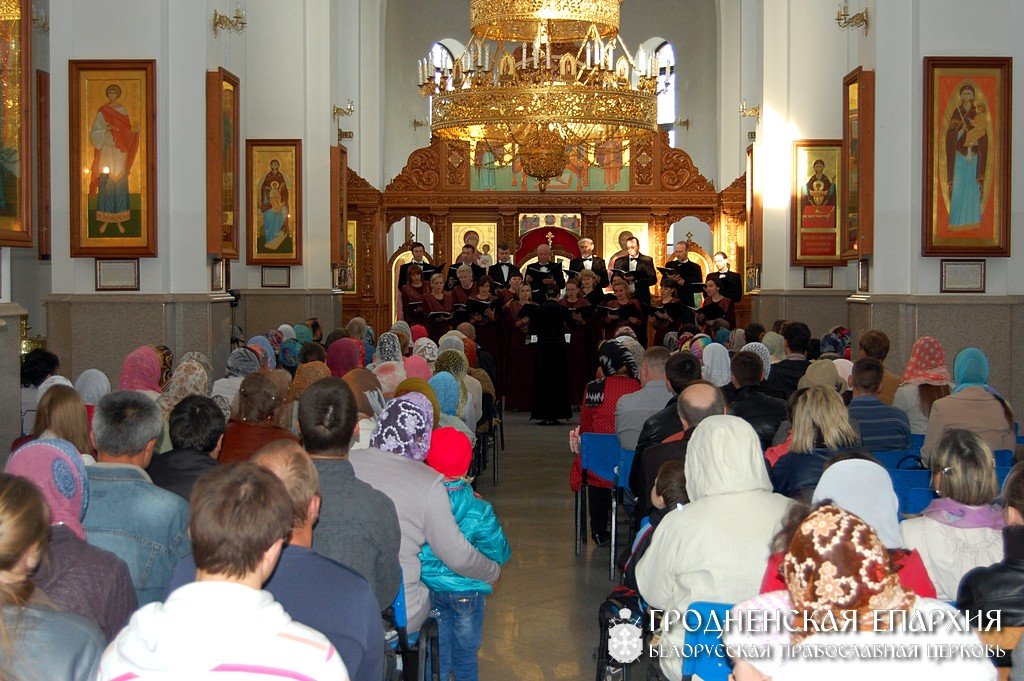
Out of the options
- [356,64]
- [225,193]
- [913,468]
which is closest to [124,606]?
[913,468]

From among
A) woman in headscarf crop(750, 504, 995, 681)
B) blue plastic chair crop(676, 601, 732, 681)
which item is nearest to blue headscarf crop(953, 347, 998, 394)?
blue plastic chair crop(676, 601, 732, 681)

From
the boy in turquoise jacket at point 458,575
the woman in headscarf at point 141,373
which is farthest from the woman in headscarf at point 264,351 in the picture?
the boy in turquoise jacket at point 458,575

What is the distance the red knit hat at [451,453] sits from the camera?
570cm

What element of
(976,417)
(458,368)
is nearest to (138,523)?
(976,417)

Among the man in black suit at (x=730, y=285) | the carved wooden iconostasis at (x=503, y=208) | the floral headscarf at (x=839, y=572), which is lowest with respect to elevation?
the floral headscarf at (x=839, y=572)

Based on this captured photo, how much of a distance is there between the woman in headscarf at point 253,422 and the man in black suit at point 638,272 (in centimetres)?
1239

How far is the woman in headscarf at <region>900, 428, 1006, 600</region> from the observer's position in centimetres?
462

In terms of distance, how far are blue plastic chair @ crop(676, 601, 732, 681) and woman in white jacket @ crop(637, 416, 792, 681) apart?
0.21 m

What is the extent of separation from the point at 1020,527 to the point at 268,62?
1536 centimetres

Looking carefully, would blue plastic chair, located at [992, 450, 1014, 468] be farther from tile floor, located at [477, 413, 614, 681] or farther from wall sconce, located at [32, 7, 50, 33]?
wall sconce, located at [32, 7, 50, 33]

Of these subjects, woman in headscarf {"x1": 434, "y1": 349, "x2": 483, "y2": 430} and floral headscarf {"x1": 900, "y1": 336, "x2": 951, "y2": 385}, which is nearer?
floral headscarf {"x1": 900, "y1": 336, "x2": 951, "y2": 385}

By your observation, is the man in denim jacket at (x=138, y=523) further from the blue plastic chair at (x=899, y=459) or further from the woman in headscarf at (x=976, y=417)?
the woman in headscarf at (x=976, y=417)

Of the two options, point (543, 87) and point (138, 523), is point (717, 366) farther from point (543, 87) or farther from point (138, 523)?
point (138, 523)

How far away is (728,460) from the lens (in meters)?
4.34
